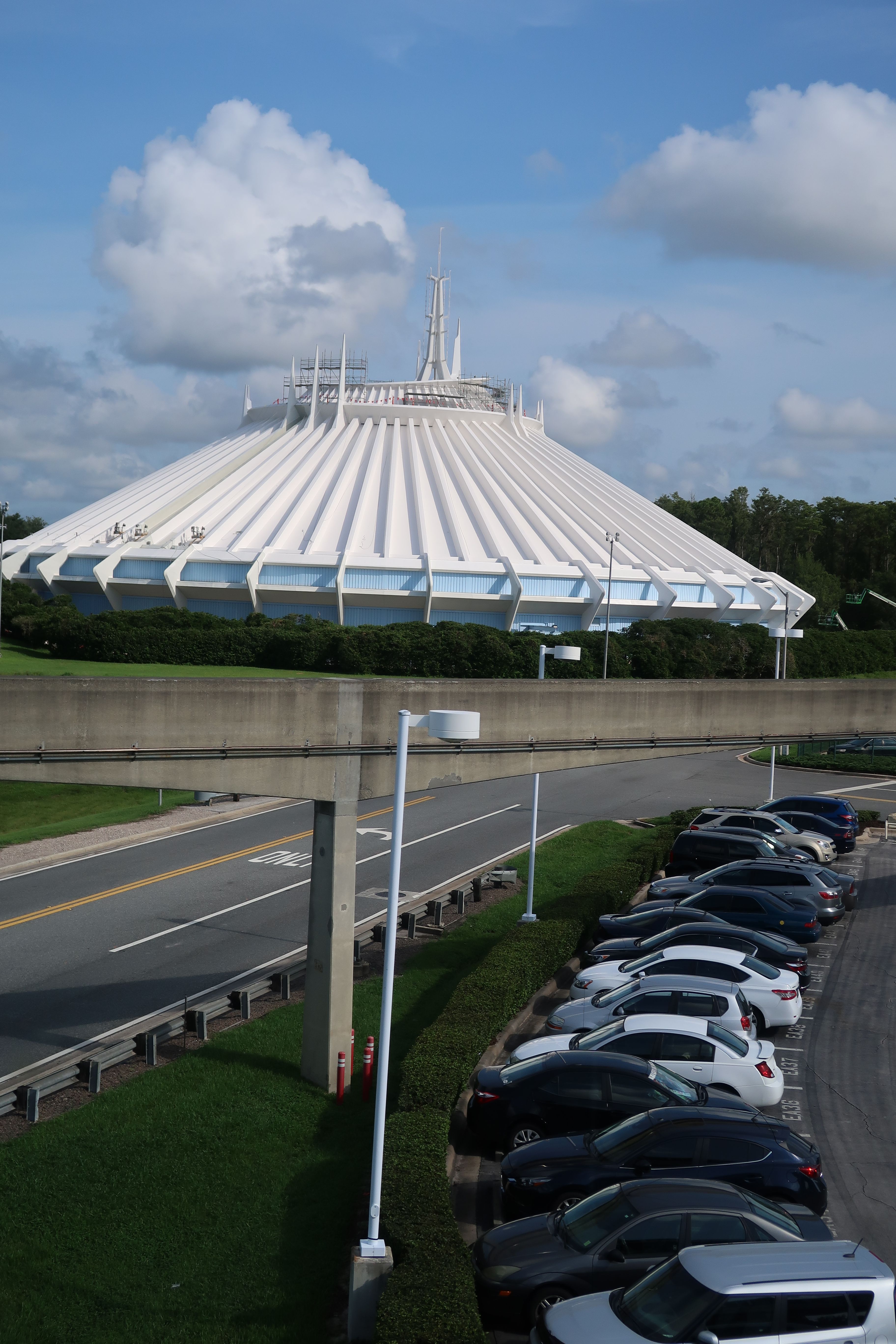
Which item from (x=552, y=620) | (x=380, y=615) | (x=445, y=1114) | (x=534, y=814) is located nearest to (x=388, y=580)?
(x=380, y=615)

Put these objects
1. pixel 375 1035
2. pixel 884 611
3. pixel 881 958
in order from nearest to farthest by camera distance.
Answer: pixel 375 1035
pixel 881 958
pixel 884 611

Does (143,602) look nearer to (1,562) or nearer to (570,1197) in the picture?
(1,562)

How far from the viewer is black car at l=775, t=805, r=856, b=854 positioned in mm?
33875

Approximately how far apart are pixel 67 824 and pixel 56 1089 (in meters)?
21.1

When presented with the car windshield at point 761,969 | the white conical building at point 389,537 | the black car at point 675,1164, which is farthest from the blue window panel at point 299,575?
the black car at point 675,1164

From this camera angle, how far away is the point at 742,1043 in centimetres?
1573

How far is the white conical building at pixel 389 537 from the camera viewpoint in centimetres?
6981

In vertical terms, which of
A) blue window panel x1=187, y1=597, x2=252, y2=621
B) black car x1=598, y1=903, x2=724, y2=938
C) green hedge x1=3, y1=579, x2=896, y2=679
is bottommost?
black car x1=598, y1=903, x2=724, y2=938

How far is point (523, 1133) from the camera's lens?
14125mm

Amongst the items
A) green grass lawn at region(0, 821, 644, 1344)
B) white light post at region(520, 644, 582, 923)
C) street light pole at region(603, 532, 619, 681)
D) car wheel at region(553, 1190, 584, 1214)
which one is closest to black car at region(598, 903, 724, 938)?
white light post at region(520, 644, 582, 923)

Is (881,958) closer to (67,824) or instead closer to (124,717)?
(124,717)

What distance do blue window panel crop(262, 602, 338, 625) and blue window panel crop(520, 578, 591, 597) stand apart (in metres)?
12.6

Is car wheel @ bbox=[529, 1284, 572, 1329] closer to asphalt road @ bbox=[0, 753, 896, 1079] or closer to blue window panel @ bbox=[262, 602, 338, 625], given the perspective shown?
asphalt road @ bbox=[0, 753, 896, 1079]

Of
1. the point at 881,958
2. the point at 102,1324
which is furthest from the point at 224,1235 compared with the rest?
the point at 881,958
